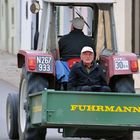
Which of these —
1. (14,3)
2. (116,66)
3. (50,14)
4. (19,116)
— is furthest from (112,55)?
(14,3)

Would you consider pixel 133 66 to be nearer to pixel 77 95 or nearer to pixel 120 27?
pixel 77 95

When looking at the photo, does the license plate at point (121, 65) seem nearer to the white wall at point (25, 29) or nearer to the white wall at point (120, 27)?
the white wall at point (120, 27)

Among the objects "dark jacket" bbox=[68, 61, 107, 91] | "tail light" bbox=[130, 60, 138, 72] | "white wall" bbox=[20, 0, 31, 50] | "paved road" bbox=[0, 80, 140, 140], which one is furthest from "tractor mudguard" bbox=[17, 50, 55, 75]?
"white wall" bbox=[20, 0, 31, 50]

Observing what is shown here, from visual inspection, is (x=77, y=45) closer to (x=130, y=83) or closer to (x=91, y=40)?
(x=91, y=40)

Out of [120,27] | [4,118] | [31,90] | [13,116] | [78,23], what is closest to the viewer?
[31,90]

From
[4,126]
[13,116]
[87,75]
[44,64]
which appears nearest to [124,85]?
Answer: [87,75]

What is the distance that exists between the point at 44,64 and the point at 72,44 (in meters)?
0.69

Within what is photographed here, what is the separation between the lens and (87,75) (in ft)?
34.5

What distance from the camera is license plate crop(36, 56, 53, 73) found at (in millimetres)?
10555

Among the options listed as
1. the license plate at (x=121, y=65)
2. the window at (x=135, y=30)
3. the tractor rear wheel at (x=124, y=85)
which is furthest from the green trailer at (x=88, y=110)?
the window at (x=135, y=30)

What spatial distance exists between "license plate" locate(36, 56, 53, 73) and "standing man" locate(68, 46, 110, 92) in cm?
34

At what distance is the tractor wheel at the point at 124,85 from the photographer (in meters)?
10.6

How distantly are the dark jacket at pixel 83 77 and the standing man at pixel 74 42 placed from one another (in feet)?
1.97

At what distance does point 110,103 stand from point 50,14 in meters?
2.11
